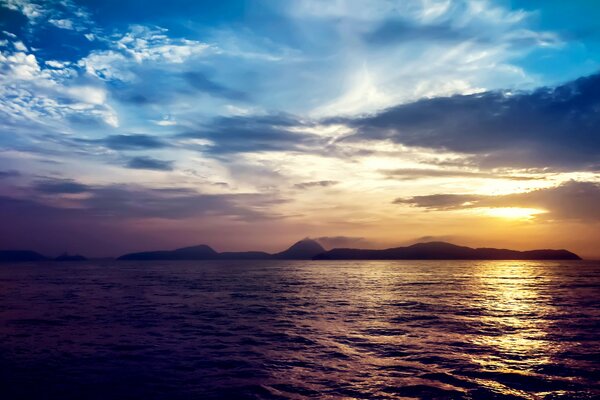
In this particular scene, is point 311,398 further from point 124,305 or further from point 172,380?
point 124,305

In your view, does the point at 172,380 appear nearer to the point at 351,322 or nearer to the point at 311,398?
the point at 311,398

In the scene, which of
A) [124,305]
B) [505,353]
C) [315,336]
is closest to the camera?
[505,353]

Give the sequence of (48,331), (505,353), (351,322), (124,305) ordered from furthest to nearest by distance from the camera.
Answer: (124,305)
(351,322)
(48,331)
(505,353)

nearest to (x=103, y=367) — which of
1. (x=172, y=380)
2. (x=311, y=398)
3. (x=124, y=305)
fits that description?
(x=172, y=380)

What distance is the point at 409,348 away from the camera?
78.4 feet

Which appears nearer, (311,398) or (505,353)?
(311,398)

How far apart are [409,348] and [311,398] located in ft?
34.2

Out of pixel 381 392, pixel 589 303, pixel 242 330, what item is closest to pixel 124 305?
pixel 242 330

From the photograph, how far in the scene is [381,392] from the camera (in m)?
16.1

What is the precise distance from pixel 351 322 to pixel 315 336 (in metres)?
6.55

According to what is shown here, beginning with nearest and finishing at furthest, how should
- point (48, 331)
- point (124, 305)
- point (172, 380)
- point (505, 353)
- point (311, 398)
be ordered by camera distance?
1. point (311, 398)
2. point (172, 380)
3. point (505, 353)
4. point (48, 331)
5. point (124, 305)

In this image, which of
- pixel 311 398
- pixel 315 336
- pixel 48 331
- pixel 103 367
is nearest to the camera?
pixel 311 398

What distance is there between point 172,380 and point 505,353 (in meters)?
18.3

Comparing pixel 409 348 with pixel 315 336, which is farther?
pixel 315 336
